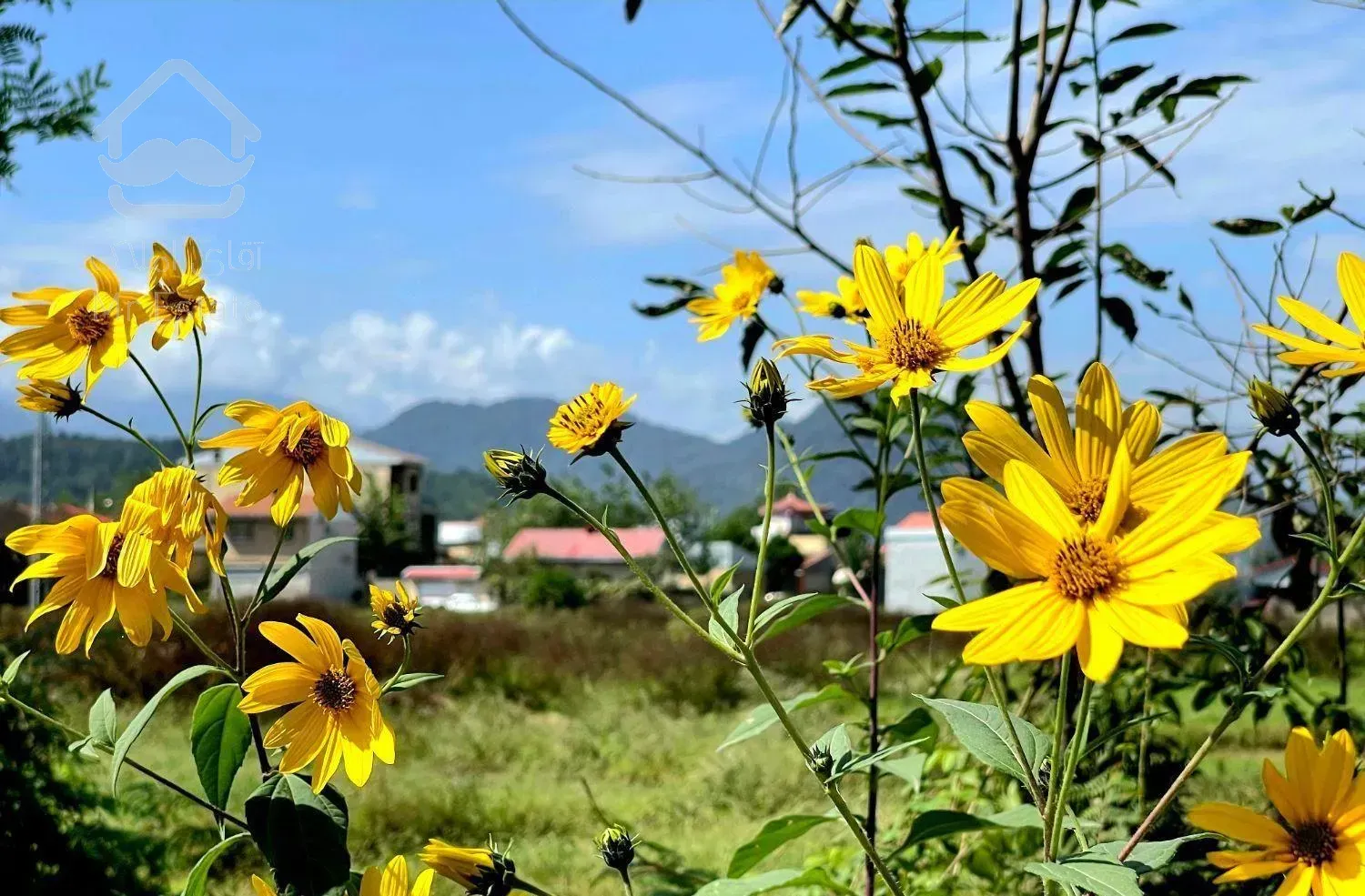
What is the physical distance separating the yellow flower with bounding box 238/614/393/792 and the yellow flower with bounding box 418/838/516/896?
7cm

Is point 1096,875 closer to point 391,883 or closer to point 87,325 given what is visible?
point 391,883

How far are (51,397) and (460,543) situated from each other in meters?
34.1

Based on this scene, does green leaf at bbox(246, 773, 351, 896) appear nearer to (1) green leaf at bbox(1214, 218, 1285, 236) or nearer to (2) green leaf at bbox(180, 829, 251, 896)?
(2) green leaf at bbox(180, 829, 251, 896)

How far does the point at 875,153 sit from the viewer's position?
54.7 inches

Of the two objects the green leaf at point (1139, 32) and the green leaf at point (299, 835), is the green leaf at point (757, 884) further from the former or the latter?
the green leaf at point (1139, 32)

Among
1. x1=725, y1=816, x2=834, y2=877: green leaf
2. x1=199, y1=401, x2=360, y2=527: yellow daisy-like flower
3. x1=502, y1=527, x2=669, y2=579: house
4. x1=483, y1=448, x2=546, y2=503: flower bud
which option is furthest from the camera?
x1=502, y1=527, x2=669, y2=579: house

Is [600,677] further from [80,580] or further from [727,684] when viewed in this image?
[80,580]

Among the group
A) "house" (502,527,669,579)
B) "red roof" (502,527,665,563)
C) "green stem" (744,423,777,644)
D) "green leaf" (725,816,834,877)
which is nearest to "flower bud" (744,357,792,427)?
Result: "green stem" (744,423,777,644)

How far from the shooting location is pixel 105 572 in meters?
0.78

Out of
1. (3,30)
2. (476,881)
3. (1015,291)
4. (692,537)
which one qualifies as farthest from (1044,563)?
(692,537)

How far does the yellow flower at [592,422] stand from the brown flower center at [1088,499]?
0.26 meters

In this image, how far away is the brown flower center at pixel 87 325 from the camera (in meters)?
0.87

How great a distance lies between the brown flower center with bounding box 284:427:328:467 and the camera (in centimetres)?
81

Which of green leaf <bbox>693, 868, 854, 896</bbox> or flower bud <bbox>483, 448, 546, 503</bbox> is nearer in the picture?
flower bud <bbox>483, 448, 546, 503</bbox>
